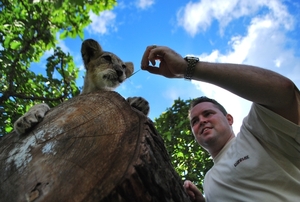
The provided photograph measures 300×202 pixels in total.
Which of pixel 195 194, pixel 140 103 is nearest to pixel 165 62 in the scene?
pixel 140 103

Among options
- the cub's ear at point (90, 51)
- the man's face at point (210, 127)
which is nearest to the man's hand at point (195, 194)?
the man's face at point (210, 127)

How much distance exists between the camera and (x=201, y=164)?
29.1ft

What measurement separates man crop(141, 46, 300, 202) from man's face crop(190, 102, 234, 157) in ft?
2.16

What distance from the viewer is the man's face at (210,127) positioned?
4.20 m

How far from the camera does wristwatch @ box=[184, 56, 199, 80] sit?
2.81 meters

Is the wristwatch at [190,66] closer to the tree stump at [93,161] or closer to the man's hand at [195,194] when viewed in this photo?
the tree stump at [93,161]

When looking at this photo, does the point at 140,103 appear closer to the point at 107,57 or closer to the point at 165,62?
the point at 165,62

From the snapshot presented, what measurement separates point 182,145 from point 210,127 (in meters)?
4.77

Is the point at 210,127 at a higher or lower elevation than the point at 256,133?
higher

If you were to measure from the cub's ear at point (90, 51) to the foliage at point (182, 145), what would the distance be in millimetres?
3159

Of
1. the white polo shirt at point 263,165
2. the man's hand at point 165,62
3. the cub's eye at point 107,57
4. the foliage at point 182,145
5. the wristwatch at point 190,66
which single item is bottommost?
the white polo shirt at point 263,165

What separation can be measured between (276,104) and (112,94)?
1.74 meters

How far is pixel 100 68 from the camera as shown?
20.9ft

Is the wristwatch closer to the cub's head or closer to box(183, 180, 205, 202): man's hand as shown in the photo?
box(183, 180, 205, 202): man's hand
